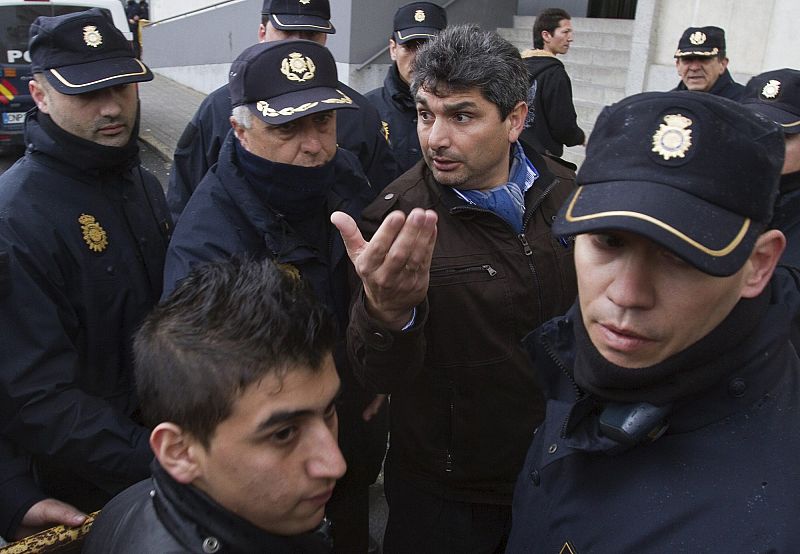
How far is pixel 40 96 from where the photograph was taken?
8.32ft

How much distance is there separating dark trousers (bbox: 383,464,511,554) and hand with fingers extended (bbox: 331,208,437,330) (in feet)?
2.68

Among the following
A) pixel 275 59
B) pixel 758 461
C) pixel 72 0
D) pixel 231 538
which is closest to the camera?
pixel 758 461

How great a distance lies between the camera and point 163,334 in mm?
1474

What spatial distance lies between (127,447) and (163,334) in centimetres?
78

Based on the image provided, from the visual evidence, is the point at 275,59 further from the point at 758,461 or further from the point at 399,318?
the point at 758,461

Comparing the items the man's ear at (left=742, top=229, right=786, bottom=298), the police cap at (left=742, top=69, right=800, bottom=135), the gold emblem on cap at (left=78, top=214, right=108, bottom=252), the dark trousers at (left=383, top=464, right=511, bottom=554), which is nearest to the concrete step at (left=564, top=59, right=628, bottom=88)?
the police cap at (left=742, top=69, right=800, bottom=135)

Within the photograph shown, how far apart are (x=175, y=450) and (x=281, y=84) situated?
4.71 feet

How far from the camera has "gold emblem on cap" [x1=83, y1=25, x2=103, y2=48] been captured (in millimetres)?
2588

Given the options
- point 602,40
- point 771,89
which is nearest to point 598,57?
point 602,40

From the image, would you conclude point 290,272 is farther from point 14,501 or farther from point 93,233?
point 14,501

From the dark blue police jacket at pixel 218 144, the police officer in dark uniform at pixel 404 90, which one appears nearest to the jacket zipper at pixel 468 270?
the dark blue police jacket at pixel 218 144

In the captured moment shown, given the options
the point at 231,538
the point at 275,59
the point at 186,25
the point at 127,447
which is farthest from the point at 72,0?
the point at 231,538

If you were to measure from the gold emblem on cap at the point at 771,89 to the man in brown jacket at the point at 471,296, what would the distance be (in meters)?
1.19

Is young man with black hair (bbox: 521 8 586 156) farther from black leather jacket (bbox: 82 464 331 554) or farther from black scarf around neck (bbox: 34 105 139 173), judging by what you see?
black leather jacket (bbox: 82 464 331 554)
